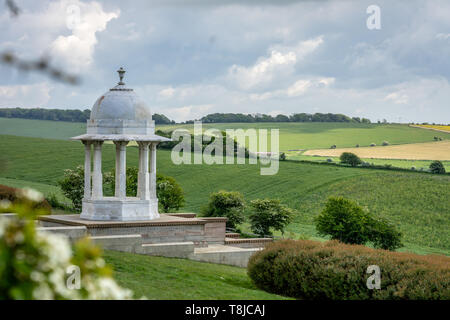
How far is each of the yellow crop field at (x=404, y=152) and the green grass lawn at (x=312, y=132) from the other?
487 cm

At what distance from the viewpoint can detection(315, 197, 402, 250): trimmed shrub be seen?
36062 mm

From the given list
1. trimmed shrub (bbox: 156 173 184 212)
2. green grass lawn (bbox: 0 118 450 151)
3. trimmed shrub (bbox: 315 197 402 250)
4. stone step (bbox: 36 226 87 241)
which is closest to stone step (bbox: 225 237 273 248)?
trimmed shrub (bbox: 315 197 402 250)

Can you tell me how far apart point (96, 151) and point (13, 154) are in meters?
54.0

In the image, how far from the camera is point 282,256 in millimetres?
20484

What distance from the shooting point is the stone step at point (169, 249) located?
Result: 79.9 feet

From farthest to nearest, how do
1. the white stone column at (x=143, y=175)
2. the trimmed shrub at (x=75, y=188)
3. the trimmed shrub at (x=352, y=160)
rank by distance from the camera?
the trimmed shrub at (x=352, y=160) < the trimmed shrub at (x=75, y=188) < the white stone column at (x=143, y=175)

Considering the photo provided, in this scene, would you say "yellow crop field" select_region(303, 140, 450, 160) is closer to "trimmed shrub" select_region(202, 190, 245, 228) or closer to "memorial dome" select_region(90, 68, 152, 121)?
"trimmed shrub" select_region(202, 190, 245, 228)

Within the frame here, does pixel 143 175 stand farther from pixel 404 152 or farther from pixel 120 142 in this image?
pixel 404 152

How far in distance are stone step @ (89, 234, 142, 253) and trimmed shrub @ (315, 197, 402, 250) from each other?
14.9m

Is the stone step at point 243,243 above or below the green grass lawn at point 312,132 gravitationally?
below

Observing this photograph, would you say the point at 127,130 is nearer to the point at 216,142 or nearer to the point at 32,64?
the point at 32,64

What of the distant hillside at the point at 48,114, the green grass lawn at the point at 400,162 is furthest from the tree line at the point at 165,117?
the green grass lawn at the point at 400,162

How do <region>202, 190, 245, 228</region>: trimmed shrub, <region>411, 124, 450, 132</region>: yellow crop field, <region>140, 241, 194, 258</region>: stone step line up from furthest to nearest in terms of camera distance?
<region>411, 124, 450, 132</region>: yellow crop field < <region>202, 190, 245, 228</region>: trimmed shrub < <region>140, 241, 194, 258</region>: stone step

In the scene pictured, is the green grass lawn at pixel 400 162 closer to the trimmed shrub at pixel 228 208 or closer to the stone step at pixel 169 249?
the trimmed shrub at pixel 228 208
